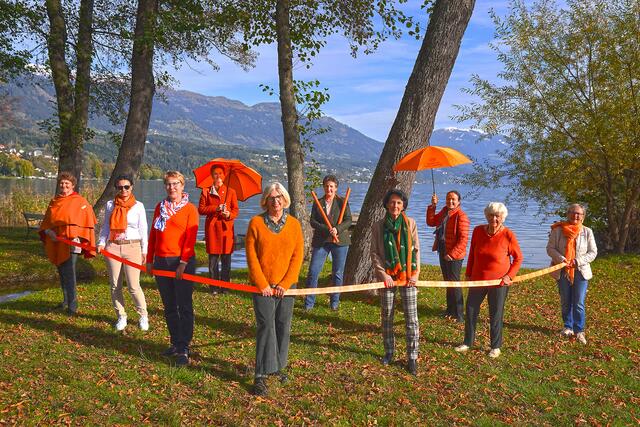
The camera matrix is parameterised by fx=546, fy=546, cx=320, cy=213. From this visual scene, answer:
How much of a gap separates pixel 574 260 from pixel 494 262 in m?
1.77

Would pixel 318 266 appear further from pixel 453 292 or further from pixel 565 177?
pixel 565 177

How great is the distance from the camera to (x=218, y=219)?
33.2ft

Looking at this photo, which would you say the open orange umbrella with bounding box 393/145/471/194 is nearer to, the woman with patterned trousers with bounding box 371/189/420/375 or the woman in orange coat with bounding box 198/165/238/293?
the woman with patterned trousers with bounding box 371/189/420/375

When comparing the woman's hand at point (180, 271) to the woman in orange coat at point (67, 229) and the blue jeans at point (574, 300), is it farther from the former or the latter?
the blue jeans at point (574, 300)

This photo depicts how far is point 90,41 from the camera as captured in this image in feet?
55.8

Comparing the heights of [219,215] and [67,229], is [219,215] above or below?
above

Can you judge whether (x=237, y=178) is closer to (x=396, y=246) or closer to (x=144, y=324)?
(x=144, y=324)

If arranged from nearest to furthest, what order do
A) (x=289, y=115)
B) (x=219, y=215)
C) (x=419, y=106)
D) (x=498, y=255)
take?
(x=498, y=255)
(x=419, y=106)
(x=219, y=215)
(x=289, y=115)

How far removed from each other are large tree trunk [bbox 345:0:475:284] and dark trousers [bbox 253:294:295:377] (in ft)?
13.5

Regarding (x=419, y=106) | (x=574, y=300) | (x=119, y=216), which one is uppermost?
(x=419, y=106)

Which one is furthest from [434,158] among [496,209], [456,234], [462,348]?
[462,348]

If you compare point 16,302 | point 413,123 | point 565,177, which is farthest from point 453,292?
point 565,177

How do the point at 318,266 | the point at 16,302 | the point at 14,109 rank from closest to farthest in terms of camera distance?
the point at 318,266, the point at 16,302, the point at 14,109

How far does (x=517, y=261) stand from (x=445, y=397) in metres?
2.18
